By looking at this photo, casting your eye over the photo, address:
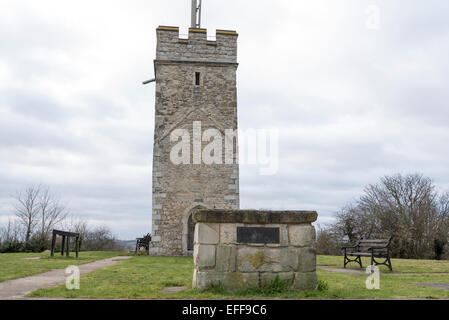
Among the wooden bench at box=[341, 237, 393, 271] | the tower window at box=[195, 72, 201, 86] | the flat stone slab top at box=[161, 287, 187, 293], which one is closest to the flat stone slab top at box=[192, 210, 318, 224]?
the flat stone slab top at box=[161, 287, 187, 293]

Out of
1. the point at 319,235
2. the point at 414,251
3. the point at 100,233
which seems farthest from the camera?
the point at 100,233

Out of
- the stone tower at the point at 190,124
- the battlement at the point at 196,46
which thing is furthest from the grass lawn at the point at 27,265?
the battlement at the point at 196,46

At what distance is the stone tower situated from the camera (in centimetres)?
1716

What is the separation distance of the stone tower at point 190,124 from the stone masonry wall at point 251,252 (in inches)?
460

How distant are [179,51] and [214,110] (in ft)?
10.8

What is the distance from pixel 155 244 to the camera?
1703 cm

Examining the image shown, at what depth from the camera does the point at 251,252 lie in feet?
17.9

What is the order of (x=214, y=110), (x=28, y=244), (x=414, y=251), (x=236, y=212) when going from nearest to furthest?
(x=236, y=212), (x=214, y=110), (x=28, y=244), (x=414, y=251)

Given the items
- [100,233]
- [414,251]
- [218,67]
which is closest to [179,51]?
[218,67]

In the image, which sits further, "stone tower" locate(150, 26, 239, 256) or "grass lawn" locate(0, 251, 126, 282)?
"stone tower" locate(150, 26, 239, 256)

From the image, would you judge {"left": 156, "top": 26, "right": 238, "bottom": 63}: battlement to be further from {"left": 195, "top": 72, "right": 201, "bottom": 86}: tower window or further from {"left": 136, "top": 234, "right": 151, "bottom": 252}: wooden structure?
{"left": 136, "top": 234, "right": 151, "bottom": 252}: wooden structure

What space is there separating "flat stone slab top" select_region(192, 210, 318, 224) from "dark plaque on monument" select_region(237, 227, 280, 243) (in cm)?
10

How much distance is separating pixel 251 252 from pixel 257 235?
0.25m
